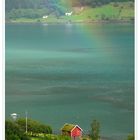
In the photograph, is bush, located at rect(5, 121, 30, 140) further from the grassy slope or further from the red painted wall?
the grassy slope

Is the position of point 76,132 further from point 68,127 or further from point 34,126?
point 34,126

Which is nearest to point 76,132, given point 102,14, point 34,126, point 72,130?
point 72,130

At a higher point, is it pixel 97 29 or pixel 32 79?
pixel 97 29

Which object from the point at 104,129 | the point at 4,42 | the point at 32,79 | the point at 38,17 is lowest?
the point at 104,129

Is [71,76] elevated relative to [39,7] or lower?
lower

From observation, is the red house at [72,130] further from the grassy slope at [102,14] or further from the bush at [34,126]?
the grassy slope at [102,14]
